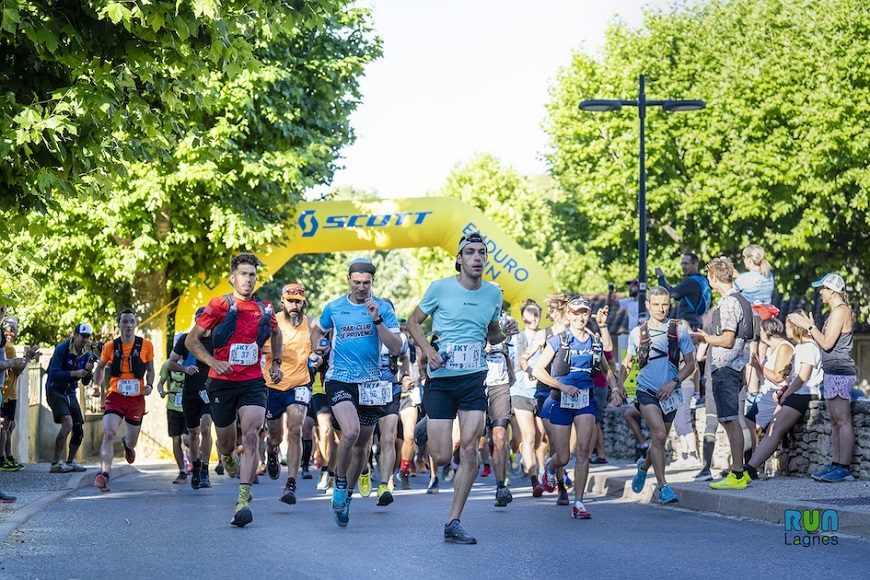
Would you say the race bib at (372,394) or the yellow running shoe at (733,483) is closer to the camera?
the race bib at (372,394)

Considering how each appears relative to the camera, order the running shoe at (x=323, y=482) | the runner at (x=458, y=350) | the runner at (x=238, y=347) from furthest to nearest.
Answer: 1. the running shoe at (x=323, y=482)
2. the runner at (x=238, y=347)
3. the runner at (x=458, y=350)

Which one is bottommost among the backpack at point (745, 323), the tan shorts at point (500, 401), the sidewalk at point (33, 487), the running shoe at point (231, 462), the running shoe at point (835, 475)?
the sidewalk at point (33, 487)

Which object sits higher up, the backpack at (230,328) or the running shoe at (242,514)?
the backpack at (230,328)

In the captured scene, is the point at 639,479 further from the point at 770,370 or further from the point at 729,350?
the point at 770,370

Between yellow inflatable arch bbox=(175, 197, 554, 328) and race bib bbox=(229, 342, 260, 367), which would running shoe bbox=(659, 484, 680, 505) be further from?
yellow inflatable arch bbox=(175, 197, 554, 328)

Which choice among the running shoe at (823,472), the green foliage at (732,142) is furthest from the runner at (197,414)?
the green foliage at (732,142)

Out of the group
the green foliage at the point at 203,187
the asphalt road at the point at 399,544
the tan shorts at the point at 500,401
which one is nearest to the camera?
the asphalt road at the point at 399,544

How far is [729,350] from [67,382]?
869 cm

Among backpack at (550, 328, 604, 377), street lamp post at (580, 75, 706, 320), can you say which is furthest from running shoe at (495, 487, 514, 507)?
street lamp post at (580, 75, 706, 320)

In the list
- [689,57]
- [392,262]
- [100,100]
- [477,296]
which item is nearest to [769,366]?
[477,296]

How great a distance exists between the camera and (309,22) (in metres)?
10.2

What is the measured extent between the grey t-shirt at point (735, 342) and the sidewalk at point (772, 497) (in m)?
1.17

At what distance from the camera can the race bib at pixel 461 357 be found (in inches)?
396

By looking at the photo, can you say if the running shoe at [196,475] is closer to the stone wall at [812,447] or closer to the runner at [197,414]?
the runner at [197,414]
